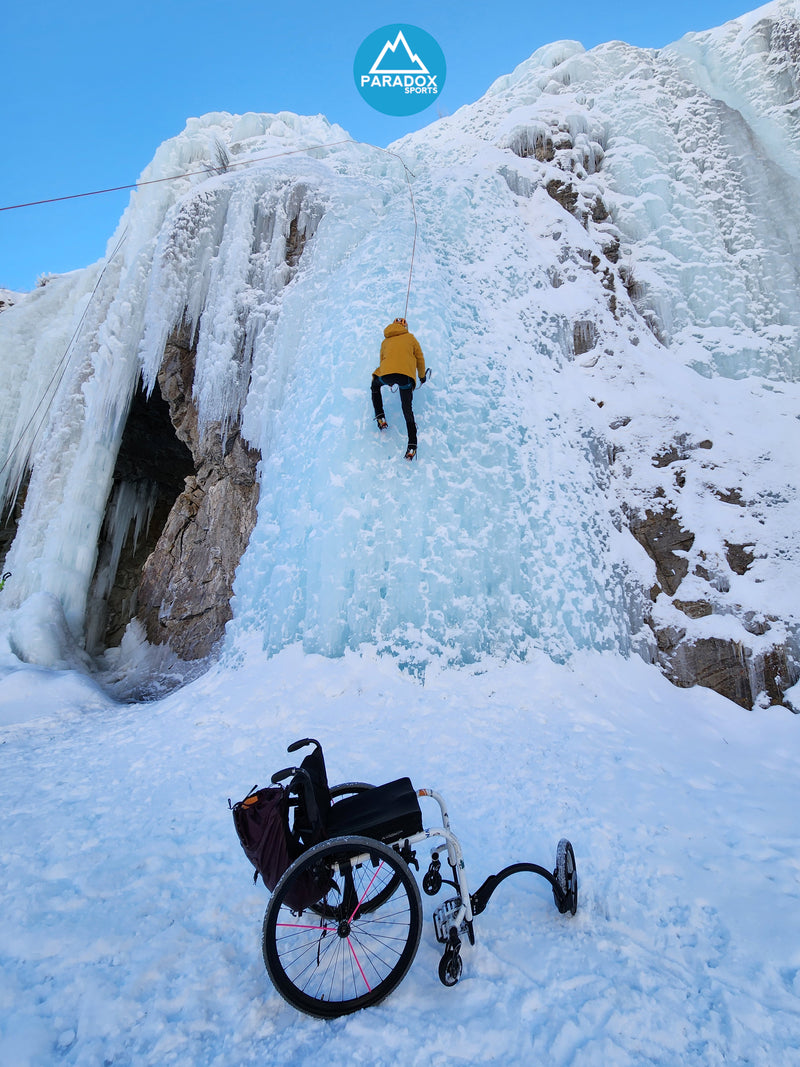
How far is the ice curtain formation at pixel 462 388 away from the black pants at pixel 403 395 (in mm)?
347

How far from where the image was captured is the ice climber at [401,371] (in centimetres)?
591

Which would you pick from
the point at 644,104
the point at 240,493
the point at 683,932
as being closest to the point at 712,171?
the point at 644,104

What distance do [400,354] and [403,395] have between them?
1.38 feet

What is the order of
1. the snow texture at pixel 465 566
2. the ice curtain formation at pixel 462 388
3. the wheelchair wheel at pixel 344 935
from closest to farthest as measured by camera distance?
the wheelchair wheel at pixel 344 935 < the snow texture at pixel 465 566 < the ice curtain formation at pixel 462 388

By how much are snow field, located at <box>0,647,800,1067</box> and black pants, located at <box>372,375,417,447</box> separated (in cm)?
245

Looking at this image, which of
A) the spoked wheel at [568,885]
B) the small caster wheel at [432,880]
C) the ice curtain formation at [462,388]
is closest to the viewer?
the small caster wheel at [432,880]

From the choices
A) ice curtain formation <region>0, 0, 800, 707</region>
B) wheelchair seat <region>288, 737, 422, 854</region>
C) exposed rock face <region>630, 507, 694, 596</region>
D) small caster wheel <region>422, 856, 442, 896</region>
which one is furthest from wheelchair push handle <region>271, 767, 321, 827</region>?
exposed rock face <region>630, 507, 694, 596</region>

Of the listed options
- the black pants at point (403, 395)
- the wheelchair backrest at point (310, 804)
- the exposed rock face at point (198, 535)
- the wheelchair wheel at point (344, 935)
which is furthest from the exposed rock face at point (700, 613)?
the exposed rock face at point (198, 535)

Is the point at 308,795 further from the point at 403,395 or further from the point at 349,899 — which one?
the point at 403,395

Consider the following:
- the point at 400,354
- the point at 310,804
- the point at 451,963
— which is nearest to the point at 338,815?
the point at 310,804

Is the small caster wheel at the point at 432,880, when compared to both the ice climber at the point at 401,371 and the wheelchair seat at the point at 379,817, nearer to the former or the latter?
the wheelchair seat at the point at 379,817

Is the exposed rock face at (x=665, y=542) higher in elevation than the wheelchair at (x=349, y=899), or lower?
higher

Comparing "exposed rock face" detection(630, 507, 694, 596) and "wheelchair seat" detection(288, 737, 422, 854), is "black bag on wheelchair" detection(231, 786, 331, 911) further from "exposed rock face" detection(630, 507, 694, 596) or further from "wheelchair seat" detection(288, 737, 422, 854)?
"exposed rock face" detection(630, 507, 694, 596)

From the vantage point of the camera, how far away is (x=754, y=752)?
4.84 metres
